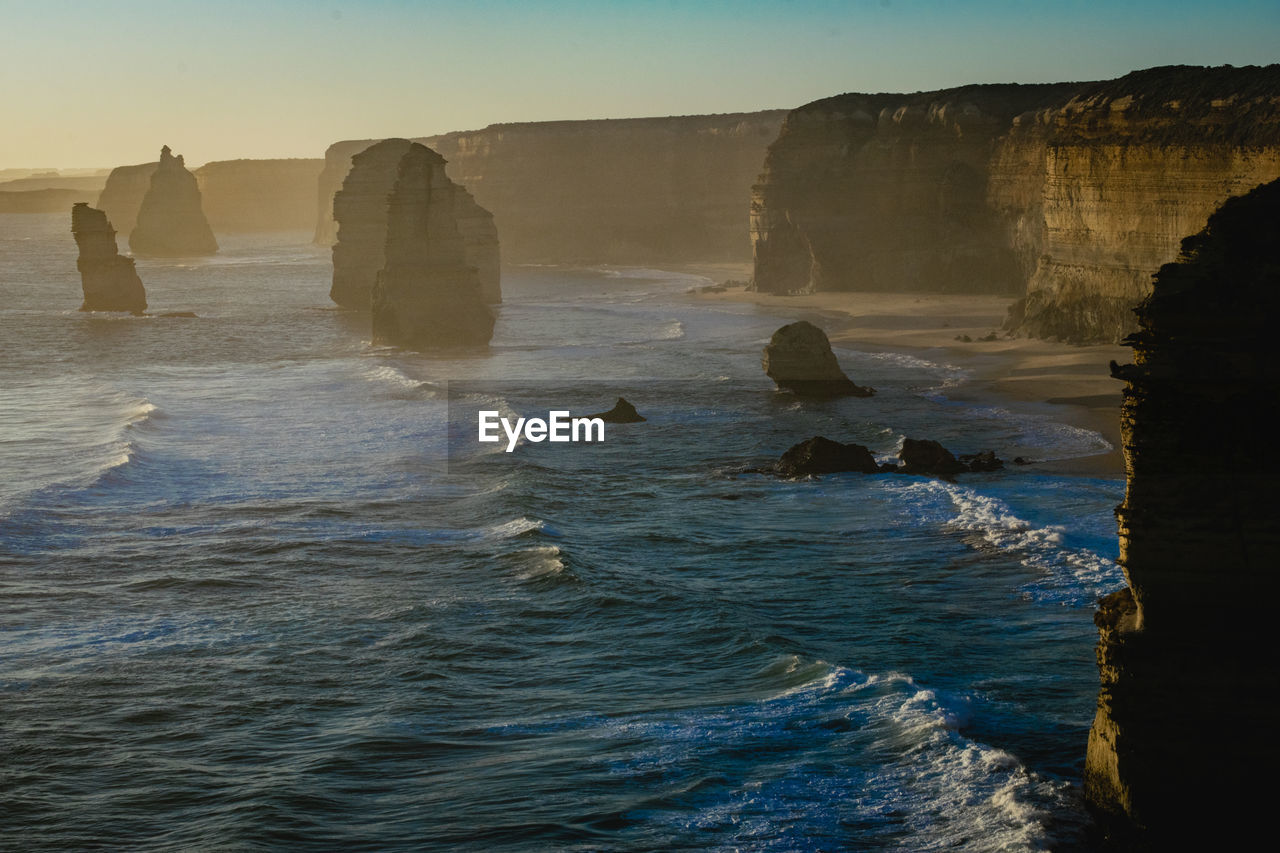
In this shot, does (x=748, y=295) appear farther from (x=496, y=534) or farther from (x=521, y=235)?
(x=521, y=235)

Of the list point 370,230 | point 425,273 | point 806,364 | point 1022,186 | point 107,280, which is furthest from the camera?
point 370,230

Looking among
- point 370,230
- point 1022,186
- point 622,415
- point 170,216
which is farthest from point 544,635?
point 170,216

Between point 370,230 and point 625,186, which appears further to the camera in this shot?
point 625,186

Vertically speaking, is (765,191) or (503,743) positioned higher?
(765,191)

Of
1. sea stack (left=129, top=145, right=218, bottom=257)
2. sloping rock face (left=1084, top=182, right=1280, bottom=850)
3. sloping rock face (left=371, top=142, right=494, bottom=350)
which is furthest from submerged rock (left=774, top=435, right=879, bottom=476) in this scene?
sea stack (left=129, top=145, right=218, bottom=257)

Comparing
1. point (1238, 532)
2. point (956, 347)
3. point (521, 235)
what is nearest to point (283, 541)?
point (1238, 532)

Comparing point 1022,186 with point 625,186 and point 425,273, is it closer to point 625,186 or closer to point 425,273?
point 425,273

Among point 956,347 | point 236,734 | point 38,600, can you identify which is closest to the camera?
point 236,734

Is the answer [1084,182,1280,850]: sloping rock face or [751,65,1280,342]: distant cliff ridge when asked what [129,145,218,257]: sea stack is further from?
[1084,182,1280,850]: sloping rock face
